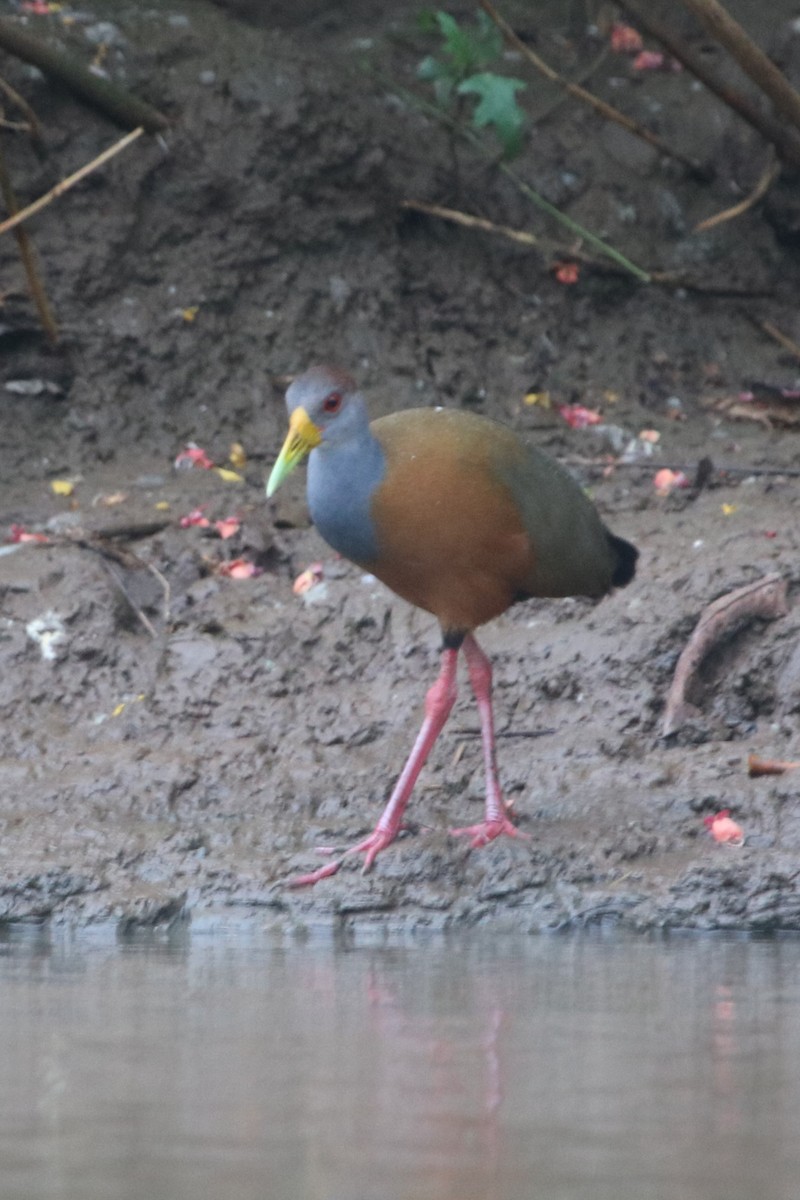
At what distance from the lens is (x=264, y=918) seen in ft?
18.3

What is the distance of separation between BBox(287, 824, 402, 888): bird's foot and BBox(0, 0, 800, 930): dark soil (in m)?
0.03

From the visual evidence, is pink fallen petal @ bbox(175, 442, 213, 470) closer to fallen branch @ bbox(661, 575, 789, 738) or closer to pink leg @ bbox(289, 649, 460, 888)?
pink leg @ bbox(289, 649, 460, 888)

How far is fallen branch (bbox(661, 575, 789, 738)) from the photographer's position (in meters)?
6.52

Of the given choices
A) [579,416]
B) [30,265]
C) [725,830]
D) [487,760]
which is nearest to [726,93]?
[579,416]

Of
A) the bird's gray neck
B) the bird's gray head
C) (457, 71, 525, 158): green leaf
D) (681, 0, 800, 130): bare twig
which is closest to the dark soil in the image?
(457, 71, 525, 158): green leaf

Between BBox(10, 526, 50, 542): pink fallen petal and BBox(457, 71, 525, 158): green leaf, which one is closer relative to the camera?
BBox(10, 526, 50, 542): pink fallen petal

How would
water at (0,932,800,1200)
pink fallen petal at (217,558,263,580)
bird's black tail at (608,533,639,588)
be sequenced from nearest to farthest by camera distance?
water at (0,932,800,1200), bird's black tail at (608,533,639,588), pink fallen petal at (217,558,263,580)

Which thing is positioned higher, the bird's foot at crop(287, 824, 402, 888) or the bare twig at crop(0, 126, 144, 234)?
the bare twig at crop(0, 126, 144, 234)

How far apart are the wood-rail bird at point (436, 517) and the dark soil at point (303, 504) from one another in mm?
327

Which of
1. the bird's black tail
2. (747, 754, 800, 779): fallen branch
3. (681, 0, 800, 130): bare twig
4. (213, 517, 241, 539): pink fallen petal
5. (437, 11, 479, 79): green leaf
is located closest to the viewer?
(747, 754, 800, 779): fallen branch

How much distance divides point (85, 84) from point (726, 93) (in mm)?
2961

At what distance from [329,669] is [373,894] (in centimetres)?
152

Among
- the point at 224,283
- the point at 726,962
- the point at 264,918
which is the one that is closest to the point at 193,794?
the point at 264,918

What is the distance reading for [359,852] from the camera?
5777mm
